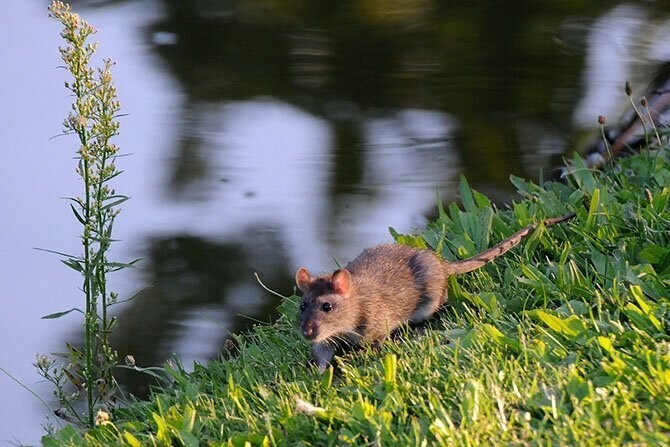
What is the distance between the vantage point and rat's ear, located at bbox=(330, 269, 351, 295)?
4.43 meters

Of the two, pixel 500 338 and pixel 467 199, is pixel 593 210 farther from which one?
pixel 500 338

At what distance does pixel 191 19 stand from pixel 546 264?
5426mm

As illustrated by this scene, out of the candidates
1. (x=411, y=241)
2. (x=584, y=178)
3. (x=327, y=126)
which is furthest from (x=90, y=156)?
(x=327, y=126)

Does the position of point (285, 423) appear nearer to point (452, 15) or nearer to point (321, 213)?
point (321, 213)

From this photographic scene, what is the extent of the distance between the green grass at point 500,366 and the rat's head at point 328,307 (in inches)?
5.7

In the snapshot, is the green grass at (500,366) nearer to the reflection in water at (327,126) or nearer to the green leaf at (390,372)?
the green leaf at (390,372)

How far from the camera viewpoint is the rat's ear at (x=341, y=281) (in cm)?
443

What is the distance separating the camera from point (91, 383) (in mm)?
4355

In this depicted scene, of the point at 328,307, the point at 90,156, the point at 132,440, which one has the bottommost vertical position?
the point at 132,440

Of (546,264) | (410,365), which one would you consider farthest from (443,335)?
(546,264)

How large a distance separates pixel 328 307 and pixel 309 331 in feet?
0.52

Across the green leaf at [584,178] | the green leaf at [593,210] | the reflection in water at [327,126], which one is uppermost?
the green leaf at [593,210]

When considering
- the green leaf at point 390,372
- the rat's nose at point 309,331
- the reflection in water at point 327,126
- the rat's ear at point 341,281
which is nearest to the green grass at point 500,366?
the green leaf at point 390,372

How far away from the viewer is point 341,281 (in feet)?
14.6
